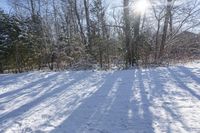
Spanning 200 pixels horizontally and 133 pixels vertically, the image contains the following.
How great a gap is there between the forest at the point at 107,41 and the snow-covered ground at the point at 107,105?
4279 mm

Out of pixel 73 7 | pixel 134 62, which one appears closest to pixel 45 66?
pixel 134 62

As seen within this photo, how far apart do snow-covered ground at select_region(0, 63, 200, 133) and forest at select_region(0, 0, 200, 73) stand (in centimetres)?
428

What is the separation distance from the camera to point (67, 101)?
18.2 ft

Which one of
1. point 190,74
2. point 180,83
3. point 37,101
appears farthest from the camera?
point 190,74

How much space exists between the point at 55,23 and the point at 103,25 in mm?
6888

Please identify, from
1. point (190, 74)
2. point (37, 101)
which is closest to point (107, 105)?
point (37, 101)

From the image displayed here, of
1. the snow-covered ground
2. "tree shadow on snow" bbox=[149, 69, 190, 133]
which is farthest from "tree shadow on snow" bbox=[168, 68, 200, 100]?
"tree shadow on snow" bbox=[149, 69, 190, 133]

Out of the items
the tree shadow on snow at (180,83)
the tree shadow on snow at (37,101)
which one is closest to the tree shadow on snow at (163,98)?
the tree shadow on snow at (180,83)

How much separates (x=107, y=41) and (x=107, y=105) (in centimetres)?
943

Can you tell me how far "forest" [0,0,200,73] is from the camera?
13.0 metres

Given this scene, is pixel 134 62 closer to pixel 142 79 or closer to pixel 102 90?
pixel 142 79

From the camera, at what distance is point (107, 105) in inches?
199

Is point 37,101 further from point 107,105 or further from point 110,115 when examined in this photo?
point 110,115

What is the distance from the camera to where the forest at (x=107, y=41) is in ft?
42.5
